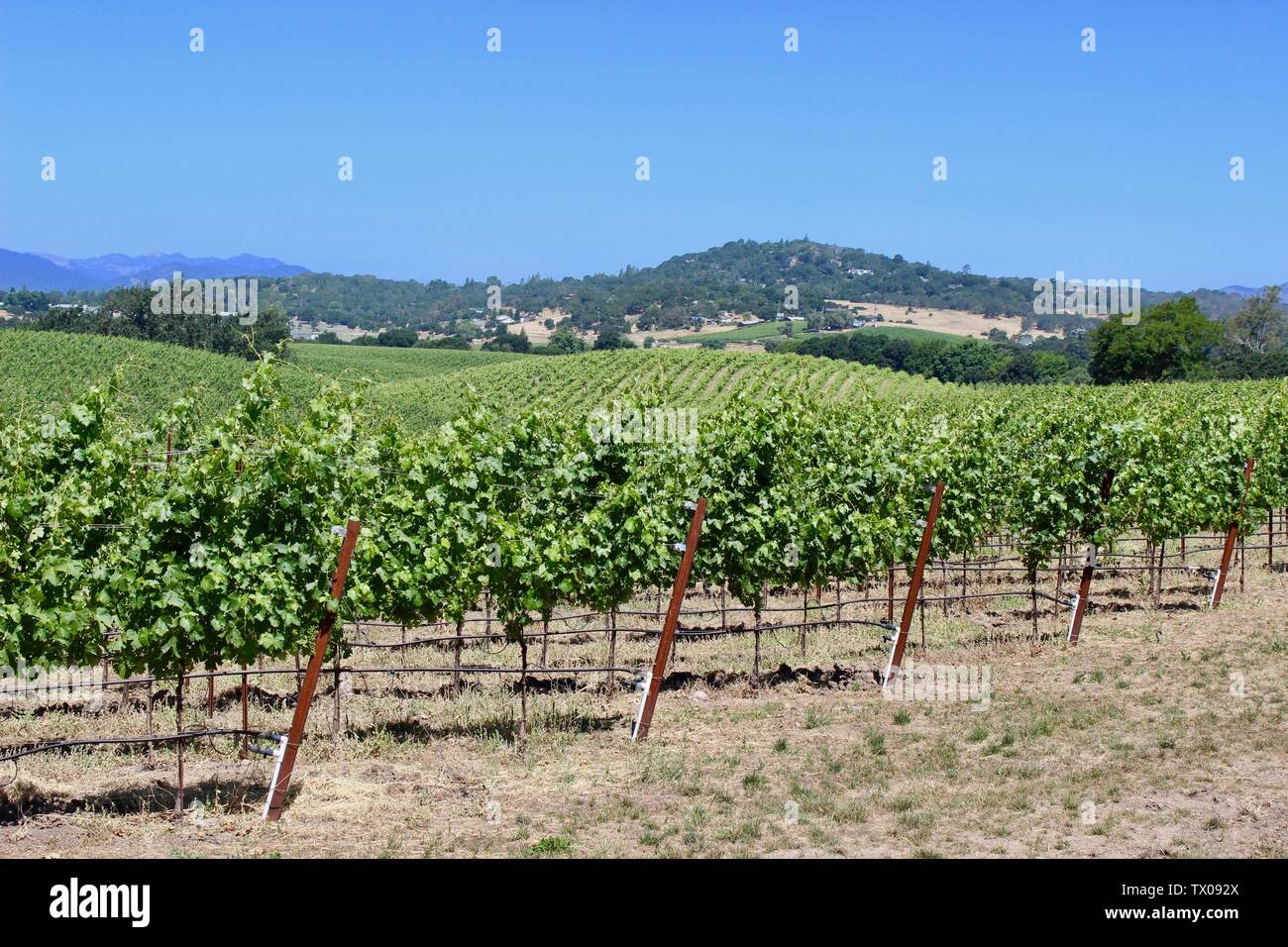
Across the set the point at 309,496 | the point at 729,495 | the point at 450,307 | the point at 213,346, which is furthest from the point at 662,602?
the point at 450,307

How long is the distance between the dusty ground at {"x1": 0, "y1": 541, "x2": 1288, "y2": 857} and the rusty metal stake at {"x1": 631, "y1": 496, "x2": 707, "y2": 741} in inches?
11.6

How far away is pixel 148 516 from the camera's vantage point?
9.02 metres

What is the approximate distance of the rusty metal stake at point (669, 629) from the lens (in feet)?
36.2

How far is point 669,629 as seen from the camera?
1134 centimetres

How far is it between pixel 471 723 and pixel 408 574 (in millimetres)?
1784

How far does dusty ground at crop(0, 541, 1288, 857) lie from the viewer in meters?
8.41

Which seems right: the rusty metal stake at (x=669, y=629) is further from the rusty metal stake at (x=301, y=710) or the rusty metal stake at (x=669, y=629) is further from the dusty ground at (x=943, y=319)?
the dusty ground at (x=943, y=319)

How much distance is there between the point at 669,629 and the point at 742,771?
65.6 inches

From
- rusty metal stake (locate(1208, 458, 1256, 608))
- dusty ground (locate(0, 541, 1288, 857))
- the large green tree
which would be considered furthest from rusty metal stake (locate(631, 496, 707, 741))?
the large green tree

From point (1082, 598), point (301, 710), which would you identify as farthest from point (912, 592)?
point (301, 710)

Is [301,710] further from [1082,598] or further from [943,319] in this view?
[943,319]

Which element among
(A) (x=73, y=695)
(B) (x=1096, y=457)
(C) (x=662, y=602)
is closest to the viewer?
(A) (x=73, y=695)

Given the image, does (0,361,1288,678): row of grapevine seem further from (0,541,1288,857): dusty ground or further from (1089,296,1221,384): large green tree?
(1089,296,1221,384): large green tree

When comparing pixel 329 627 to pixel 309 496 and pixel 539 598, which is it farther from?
pixel 539 598
